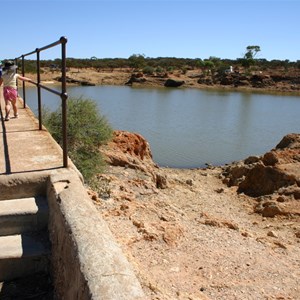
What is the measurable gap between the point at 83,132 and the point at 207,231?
4.55 meters

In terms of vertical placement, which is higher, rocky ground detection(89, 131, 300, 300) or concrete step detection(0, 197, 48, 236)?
concrete step detection(0, 197, 48, 236)

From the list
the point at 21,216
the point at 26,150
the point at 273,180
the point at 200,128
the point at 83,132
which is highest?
the point at 26,150

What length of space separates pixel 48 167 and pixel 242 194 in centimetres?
939

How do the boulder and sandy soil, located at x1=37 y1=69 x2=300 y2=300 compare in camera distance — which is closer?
sandy soil, located at x1=37 y1=69 x2=300 y2=300

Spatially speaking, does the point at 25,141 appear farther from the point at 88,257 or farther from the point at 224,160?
the point at 224,160

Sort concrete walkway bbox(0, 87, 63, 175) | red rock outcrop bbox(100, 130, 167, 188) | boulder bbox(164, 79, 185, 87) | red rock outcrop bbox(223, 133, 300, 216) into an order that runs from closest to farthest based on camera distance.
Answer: concrete walkway bbox(0, 87, 63, 175) → red rock outcrop bbox(223, 133, 300, 216) → red rock outcrop bbox(100, 130, 167, 188) → boulder bbox(164, 79, 185, 87)

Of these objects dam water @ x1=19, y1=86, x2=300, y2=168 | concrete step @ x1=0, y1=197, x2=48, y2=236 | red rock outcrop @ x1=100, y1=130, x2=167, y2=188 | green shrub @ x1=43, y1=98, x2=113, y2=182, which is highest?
concrete step @ x1=0, y1=197, x2=48, y2=236

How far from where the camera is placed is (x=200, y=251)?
5.92 m

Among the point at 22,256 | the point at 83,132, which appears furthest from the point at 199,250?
the point at 83,132

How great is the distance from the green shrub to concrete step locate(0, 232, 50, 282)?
5729 millimetres

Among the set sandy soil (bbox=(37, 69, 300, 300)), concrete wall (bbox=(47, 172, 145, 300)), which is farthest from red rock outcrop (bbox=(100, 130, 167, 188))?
concrete wall (bbox=(47, 172, 145, 300))

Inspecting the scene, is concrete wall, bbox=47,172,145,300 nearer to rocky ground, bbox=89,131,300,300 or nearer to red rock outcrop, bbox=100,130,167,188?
rocky ground, bbox=89,131,300,300

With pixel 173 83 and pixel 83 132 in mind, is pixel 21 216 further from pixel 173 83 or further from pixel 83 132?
pixel 173 83

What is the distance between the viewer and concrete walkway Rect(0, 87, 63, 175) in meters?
3.99
